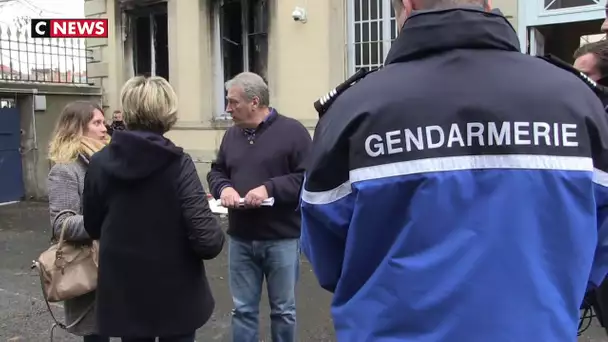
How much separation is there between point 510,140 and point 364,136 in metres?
0.31

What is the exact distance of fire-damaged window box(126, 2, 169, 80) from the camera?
39.2ft

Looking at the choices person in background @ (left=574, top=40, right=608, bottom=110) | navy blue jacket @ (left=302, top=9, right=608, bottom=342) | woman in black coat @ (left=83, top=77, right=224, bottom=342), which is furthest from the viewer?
person in background @ (left=574, top=40, right=608, bottom=110)

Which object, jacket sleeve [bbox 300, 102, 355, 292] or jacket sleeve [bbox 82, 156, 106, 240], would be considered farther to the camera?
jacket sleeve [bbox 82, 156, 106, 240]

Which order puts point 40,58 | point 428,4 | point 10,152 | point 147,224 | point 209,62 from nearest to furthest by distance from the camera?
point 428,4, point 147,224, point 209,62, point 10,152, point 40,58

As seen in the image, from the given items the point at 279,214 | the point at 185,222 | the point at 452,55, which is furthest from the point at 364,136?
the point at 279,214

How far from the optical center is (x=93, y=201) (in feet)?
9.35

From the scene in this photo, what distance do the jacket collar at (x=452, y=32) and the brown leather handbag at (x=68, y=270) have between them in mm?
2289

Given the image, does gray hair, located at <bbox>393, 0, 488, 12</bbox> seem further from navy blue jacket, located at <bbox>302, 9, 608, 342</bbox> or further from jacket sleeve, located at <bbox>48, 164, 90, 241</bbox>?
jacket sleeve, located at <bbox>48, 164, 90, 241</bbox>

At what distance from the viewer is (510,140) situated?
1354 millimetres

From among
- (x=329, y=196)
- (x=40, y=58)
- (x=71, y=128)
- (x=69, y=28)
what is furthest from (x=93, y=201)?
(x=69, y=28)

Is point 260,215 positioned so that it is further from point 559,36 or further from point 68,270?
point 559,36

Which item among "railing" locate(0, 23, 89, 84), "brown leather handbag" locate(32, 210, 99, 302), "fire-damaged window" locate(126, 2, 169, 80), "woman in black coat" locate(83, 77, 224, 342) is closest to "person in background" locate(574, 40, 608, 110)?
"woman in black coat" locate(83, 77, 224, 342)

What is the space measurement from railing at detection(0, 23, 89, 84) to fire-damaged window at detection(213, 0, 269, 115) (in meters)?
3.56

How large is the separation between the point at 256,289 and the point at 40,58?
10960mm
